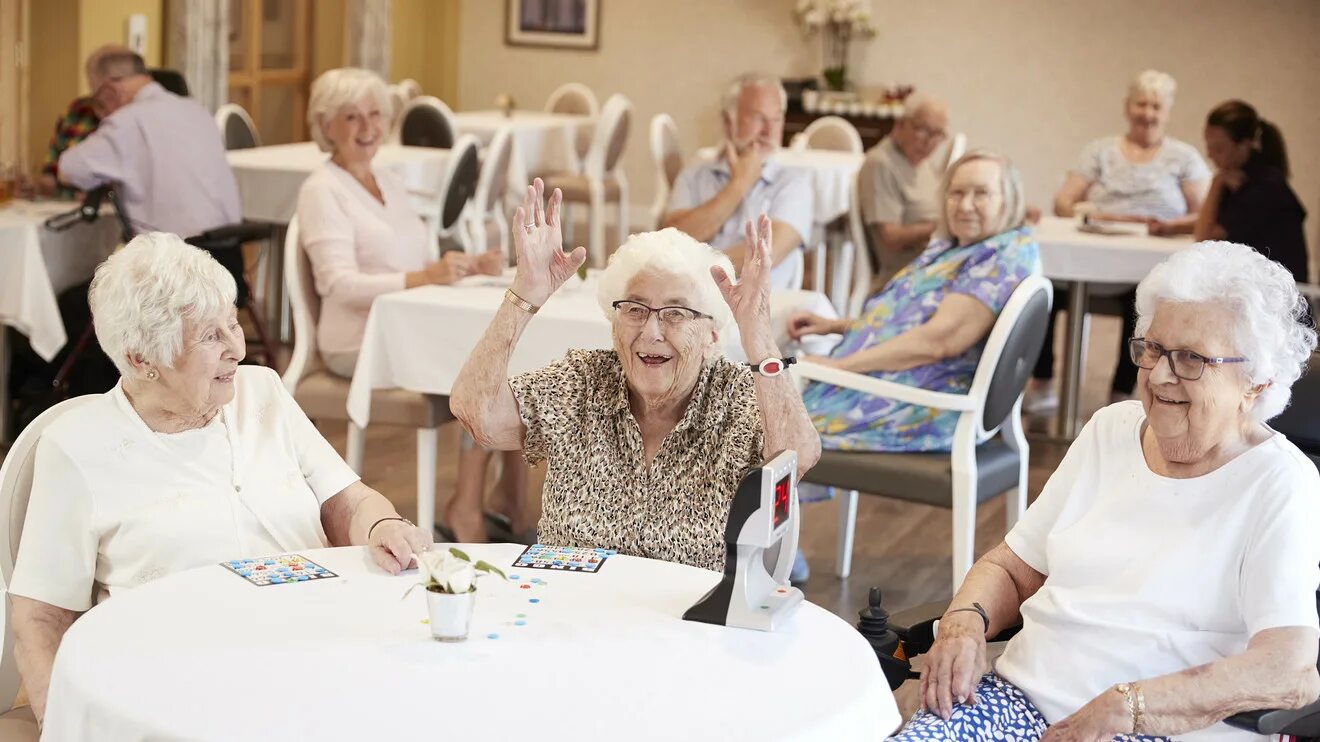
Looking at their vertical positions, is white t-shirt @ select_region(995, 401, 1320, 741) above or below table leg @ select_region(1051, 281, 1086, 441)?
above

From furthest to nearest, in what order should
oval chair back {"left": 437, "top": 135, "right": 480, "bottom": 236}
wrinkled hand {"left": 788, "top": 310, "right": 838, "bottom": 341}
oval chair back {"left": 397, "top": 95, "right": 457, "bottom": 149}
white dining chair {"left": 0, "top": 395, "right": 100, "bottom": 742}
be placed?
oval chair back {"left": 397, "top": 95, "right": 457, "bottom": 149} → oval chair back {"left": 437, "top": 135, "right": 480, "bottom": 236} → wrinkled hand {"left": 788, "top": 310, "right": 838, "bottom": 341} → white dining chair {"left": 0, "top": 395, "right": 100, "bottom": 742}

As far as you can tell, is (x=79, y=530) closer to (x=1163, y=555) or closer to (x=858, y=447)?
(x=1163, y=555)

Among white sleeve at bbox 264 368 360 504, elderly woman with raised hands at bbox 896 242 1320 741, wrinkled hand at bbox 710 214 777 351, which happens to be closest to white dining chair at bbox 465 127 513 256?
white sleeve at bbox 264 368 360 504

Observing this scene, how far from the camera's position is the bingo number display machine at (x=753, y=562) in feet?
6.42

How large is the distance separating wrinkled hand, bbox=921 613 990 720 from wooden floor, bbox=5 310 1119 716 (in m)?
1.58

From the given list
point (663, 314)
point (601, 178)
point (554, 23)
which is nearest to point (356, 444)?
point (663, 314)

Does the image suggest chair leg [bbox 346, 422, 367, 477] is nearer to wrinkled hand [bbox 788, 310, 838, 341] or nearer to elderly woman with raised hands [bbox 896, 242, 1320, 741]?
wrinkled hand [bbox 788, 310, 838, 341]

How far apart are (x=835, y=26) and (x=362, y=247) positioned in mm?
7042

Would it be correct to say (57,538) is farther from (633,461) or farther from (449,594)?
(633,461)

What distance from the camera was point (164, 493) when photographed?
223cm

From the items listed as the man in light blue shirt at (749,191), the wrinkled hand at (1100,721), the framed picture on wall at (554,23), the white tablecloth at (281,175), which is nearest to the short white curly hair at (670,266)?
the wrinkled hand at (1100,721)

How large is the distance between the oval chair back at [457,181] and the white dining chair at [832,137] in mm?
2785

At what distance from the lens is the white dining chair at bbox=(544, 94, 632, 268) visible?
8.40 m

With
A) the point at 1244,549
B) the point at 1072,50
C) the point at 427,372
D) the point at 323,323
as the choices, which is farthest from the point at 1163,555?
the point at 1072,50
